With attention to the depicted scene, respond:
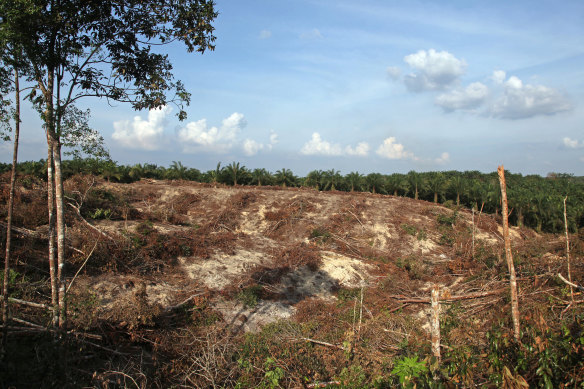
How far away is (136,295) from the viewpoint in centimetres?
699

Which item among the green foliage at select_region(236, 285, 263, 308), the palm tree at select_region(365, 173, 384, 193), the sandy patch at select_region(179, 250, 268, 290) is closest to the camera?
the green foliage at select_region(236, 285, 263, 308)

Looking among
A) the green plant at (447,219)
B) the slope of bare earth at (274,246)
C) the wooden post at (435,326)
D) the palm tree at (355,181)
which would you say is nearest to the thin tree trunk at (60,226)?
the slope of bare earth at (274,246)

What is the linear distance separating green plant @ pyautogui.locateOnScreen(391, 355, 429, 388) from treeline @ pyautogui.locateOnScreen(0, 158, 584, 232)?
1429 centimetres

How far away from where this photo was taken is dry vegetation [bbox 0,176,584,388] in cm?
446

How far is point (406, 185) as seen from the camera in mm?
20750

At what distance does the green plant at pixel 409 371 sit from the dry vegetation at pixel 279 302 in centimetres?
1

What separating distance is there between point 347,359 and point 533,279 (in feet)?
17.2

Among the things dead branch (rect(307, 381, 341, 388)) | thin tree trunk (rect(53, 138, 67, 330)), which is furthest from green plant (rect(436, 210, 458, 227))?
thin tree trunk (rect(53, 138, 67, 330))

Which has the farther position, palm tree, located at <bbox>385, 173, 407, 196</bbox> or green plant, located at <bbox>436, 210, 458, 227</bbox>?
palm tree, located at <bbox>385, 173, 407, 196</bbox>

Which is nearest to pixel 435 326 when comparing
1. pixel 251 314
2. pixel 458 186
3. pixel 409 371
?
pixel 409 371

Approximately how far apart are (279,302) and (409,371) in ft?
16.0

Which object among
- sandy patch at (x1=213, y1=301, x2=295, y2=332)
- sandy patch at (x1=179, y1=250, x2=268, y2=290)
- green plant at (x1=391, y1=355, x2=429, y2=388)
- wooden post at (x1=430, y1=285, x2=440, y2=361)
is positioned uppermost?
wooden post at (x1=430, y1=285, x2=440, y2=361)

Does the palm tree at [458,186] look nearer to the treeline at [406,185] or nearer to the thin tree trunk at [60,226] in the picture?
the treeline at [406,185]

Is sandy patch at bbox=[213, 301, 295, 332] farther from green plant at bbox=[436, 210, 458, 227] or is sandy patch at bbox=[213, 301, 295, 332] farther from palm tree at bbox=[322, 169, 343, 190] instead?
palm tree at bbox=[322, 169, 343, 190]
